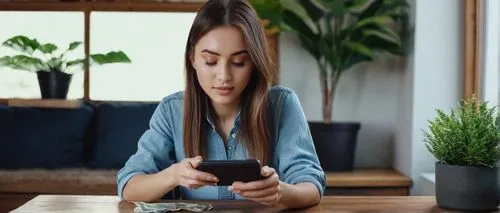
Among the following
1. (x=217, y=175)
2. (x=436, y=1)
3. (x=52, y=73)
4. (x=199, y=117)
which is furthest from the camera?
(x=52, y=73)

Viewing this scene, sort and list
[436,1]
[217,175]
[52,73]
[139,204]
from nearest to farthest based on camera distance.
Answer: [217,175] < [139,204] < [436,1] < [52,73]

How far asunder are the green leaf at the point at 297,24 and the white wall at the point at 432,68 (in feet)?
1.86

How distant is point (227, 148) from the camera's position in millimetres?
1929

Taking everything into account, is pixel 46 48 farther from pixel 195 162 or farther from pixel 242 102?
pixel 195 162

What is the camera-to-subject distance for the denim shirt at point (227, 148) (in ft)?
6.16

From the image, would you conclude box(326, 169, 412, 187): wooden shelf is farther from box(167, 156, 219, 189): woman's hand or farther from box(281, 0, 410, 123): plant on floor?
box(167, 156, 219, 189): woman's hand

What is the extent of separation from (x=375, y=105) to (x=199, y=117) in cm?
244

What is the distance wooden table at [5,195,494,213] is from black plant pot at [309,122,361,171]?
1.91 meters

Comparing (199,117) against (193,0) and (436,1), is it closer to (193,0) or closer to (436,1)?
(436,1)

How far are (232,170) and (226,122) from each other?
41 centimetres

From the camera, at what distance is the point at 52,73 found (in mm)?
4039

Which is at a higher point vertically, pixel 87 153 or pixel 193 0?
pixel 193 0

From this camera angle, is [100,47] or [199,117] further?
[100,47]

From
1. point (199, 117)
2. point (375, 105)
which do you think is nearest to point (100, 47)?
point (375, 105)
